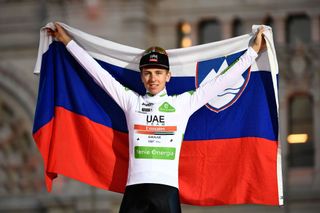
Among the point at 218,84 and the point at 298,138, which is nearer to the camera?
the point at 218,84

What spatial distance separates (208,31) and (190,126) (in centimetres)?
1583

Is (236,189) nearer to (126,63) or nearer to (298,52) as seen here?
(126,63)

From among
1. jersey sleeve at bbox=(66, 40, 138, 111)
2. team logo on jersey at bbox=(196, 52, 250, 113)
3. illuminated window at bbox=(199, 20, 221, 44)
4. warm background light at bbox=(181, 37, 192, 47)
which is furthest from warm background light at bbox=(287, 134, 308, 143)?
jersey sleeve at bbox=(66, 40, 138, 111)

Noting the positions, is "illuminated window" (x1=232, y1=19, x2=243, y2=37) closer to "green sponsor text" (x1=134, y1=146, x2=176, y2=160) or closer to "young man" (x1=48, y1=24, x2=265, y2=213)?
"young man" (x1=48, y1=24, x2=265, y2=213)

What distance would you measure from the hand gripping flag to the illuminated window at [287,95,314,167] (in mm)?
14752

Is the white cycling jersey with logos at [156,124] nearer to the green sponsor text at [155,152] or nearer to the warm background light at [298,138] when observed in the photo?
the green sponsor text at [155,152]

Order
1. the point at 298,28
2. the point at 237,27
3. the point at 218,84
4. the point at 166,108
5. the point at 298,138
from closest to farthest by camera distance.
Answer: the point at 166,108, the point at 218,84, the point at 298,138, the point at 298,28, the point at 237,27

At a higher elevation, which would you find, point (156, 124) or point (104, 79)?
point (104, 79)

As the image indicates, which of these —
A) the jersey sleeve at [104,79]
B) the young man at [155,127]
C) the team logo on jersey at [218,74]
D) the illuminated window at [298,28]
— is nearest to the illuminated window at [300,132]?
the illuminated window at [298,28]

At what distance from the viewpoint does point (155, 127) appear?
7.23 metres

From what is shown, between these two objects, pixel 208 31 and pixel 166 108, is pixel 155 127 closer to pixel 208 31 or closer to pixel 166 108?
pixel 166 108

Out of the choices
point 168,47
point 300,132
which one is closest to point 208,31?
point 168,47

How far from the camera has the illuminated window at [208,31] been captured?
77.4 feet

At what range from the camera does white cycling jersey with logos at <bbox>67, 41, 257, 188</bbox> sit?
711 cm
